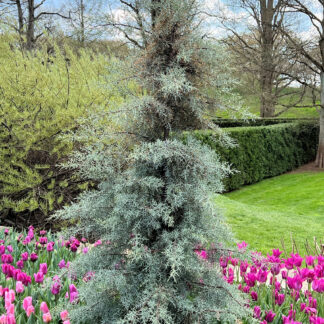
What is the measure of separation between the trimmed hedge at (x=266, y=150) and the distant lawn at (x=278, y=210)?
460 millimetres

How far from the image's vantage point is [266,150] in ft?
51.1

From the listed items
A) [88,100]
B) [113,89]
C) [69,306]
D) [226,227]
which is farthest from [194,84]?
[88,100]

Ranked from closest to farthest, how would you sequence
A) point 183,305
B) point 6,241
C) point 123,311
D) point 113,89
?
point 183,305, point 123,311, point 113,89, point 6,241

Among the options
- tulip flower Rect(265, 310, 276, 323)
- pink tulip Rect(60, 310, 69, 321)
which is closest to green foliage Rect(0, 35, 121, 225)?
pink tulip Rect(60, 310, 69, 321)

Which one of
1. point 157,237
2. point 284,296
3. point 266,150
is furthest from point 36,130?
point 266,150

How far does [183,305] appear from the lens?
6.91 ft

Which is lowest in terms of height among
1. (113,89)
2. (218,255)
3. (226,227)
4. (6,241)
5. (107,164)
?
(6,241)

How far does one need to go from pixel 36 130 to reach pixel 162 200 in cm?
395

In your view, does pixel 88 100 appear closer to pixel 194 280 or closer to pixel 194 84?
pixel 194 84

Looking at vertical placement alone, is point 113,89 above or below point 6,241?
above

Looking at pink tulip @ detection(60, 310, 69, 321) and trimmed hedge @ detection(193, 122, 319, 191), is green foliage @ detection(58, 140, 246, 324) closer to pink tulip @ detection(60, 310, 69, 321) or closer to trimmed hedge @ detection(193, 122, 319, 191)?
pink tulip @ detection(60, 310, 69, 321)

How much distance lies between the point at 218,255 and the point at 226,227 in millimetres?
205

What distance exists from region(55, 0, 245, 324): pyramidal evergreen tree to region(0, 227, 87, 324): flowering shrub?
0.88 feet

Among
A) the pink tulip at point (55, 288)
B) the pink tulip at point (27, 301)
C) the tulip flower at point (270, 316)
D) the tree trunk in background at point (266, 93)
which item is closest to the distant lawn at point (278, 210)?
the tulip flower at point (270, 316)
